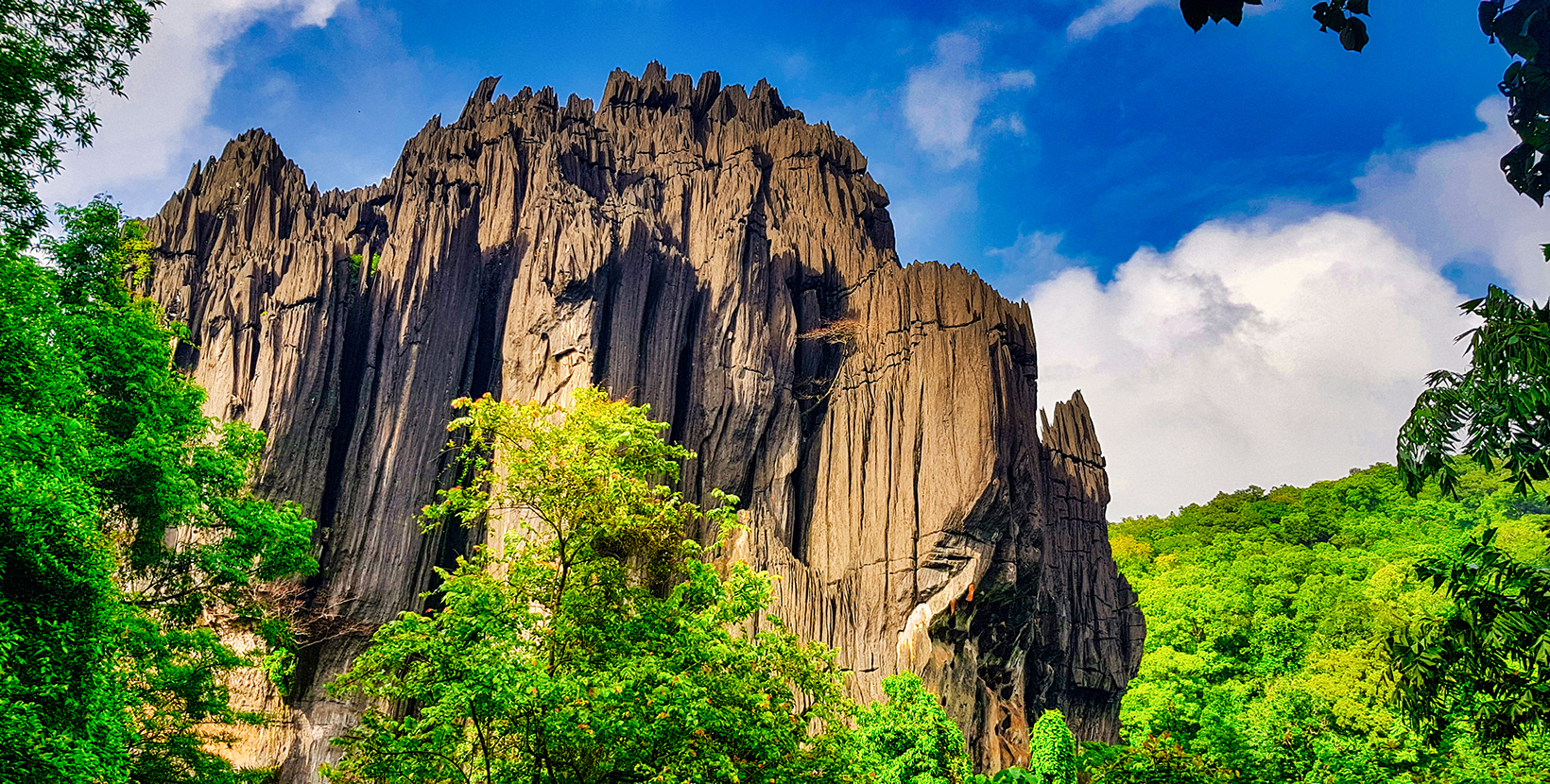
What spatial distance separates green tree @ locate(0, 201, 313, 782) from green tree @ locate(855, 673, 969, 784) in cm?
978

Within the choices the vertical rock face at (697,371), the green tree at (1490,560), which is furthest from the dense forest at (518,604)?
the vertical rock face at (697,371)

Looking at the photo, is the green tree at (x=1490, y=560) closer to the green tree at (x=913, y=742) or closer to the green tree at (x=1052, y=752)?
the green tree at (x=913, y=742)

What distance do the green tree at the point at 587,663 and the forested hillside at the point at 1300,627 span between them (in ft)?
19.8

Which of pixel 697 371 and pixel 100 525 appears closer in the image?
pixel 100 525

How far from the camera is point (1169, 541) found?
187 ft

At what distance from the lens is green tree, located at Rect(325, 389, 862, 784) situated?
31.0 ft

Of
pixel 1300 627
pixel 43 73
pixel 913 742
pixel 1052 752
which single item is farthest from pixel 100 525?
pixel 1300 627

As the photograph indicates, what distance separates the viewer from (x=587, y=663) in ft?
33.3

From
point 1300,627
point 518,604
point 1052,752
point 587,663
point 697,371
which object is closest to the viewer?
point 587,663

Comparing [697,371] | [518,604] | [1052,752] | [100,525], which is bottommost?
[1052,752]

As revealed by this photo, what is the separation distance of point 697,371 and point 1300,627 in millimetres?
25647

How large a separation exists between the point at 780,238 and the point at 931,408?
7.80 m

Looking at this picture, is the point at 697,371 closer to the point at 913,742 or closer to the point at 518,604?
the point at 913,742

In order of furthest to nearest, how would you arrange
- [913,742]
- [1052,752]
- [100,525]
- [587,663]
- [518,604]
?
[1052,752]
[913,742]
[100,525]
[518,604]
[587,663]
